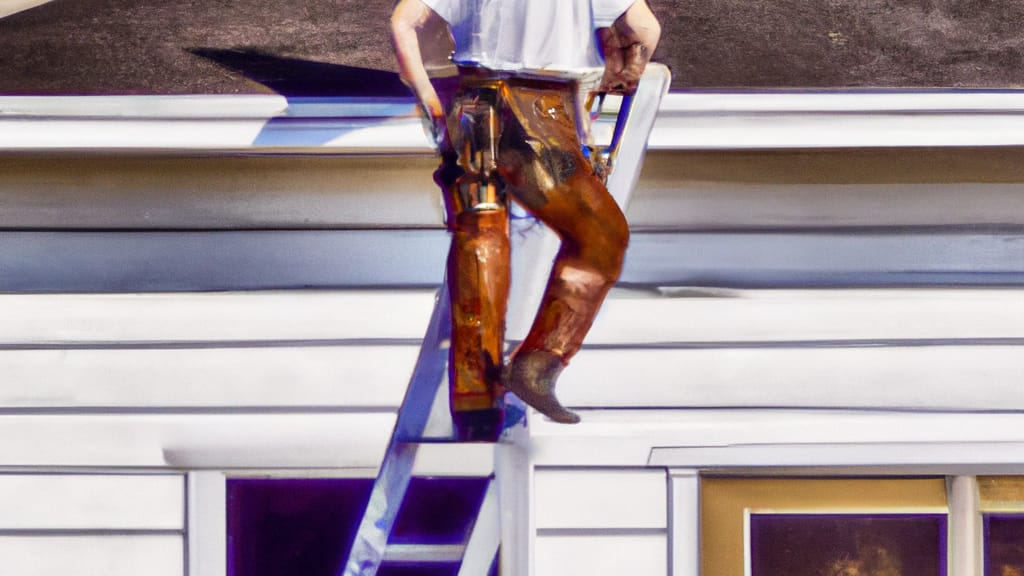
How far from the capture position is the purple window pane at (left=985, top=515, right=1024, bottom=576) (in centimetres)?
250

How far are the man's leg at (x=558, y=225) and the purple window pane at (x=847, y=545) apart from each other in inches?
37.3

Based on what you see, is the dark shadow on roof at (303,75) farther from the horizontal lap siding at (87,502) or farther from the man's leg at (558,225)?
the horizontal lap siding at (87,502)

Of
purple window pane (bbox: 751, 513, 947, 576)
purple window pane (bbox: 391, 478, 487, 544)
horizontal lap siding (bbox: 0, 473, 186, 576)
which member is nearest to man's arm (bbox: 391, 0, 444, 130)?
purple window pane (bbox: 391, 478, 487, 544)

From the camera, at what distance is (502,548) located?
235cm

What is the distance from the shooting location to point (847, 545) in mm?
2469

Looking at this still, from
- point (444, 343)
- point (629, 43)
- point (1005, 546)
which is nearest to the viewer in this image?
point (629, 43)

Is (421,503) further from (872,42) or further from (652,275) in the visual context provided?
(872,42)

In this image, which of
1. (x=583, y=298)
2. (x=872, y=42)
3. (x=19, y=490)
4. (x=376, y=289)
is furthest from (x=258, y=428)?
(x=872, y=42)

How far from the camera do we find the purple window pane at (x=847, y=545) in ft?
8.10

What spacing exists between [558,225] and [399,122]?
64 centimetres

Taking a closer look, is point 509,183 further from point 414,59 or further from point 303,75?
point 303,75

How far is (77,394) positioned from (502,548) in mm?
1115

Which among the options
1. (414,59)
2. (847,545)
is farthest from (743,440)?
(414,59)

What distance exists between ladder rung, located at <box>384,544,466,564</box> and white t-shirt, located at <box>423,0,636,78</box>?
3.94ft
